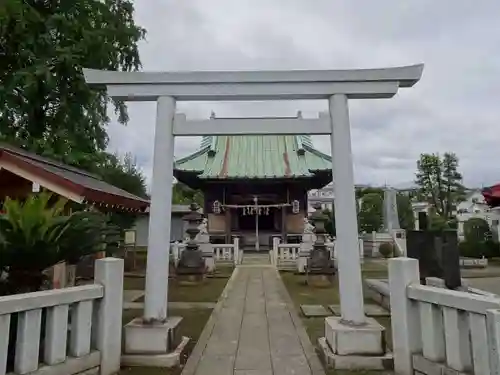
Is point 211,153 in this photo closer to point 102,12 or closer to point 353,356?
point 102,12

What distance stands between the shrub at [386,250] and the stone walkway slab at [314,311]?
39.7 feet

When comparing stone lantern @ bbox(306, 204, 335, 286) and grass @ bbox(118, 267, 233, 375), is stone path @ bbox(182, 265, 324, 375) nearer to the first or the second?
grass @ bbox(118, 267, 233, 375)

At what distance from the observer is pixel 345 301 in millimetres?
4188

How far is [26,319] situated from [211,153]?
59.1ft

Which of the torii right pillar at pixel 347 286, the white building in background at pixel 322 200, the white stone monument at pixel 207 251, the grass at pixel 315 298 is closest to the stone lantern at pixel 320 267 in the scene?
the grass at pixel 315 298

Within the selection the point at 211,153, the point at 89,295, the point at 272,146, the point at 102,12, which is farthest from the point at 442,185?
the point at 89,295

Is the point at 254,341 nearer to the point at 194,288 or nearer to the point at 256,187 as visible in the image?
the point at 194,288

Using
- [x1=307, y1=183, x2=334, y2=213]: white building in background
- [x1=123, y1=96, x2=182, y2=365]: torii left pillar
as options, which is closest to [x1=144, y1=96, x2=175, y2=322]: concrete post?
[x1=123, y1=96, x2=182, y2=365]: torii left pillar

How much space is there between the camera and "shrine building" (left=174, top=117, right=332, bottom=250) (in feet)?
61.3

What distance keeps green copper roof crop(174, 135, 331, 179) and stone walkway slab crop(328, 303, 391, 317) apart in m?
11.1

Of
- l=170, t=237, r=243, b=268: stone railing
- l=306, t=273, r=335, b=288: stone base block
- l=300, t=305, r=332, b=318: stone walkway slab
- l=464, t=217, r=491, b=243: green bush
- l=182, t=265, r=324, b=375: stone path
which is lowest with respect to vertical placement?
l=182, t=265, r=324, b=375: stone path

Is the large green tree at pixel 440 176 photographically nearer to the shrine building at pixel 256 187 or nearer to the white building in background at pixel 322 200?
the white building in background at pixel 322 200

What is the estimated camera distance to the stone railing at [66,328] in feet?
Answer: 9.32

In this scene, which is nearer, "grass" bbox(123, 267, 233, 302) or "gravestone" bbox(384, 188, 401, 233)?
"grass" bbox(123, 267, 233, 302)
